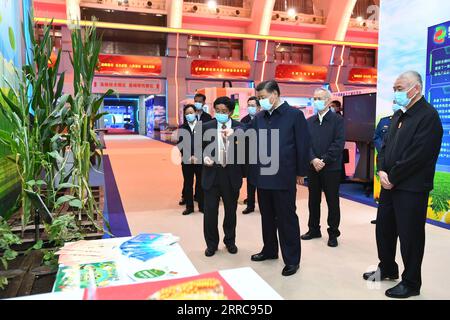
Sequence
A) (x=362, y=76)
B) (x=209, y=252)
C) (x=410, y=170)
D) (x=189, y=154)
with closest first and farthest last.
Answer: (x=410, y=170) < (x=209, y=252) < (x=189, y=154) < (x=362, y=76)

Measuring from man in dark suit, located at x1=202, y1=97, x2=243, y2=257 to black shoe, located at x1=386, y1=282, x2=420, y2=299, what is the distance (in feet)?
4.43

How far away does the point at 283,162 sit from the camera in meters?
2.87

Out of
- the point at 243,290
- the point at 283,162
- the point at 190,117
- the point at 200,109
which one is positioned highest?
the point at 200,109

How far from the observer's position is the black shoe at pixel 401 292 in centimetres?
246

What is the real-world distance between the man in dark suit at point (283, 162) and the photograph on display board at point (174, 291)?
1818mm

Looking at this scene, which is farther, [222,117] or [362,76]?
[362,76]

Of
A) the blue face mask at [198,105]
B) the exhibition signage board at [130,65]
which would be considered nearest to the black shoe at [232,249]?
the blue face mask at [198,105]

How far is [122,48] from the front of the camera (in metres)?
18.4

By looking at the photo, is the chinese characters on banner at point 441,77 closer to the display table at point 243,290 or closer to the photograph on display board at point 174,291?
the display table at point 243,290

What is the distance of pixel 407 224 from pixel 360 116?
14.6 feet

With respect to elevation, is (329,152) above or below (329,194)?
above

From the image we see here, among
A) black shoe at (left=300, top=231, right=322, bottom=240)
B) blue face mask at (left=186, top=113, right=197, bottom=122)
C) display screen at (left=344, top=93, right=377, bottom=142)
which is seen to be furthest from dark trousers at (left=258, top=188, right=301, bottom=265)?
display screen at (left=344, top=93, right=377, bottom=142)

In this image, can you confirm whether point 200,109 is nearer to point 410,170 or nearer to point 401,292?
point 410,170

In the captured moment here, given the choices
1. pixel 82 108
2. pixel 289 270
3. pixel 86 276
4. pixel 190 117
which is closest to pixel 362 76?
pixel 190 117
